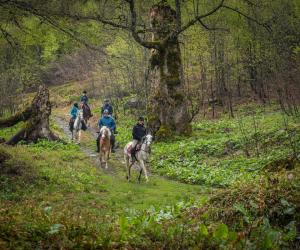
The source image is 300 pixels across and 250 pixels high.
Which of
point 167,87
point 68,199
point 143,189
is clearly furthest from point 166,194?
point 167,87

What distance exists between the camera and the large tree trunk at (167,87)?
27016mm

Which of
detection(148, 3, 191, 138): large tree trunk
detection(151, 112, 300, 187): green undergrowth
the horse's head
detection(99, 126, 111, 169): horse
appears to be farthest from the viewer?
detection(148, 3, 191, 138): large tree trunk

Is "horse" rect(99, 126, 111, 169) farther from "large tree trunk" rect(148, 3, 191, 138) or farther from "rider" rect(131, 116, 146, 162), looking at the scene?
"large tree trunk" rect(148, 3, 191, 138)

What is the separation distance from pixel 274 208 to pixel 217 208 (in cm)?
81

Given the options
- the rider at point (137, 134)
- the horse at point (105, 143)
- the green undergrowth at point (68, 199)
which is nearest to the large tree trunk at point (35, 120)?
the green undergrowth at point (68, 199)

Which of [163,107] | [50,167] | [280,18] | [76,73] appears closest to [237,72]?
[280,18]

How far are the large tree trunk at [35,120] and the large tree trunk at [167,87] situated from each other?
20.3 feet

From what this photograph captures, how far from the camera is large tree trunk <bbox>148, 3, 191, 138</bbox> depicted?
27.0m

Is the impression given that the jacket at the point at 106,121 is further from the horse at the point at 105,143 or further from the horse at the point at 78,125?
the horse at the point at 78,125

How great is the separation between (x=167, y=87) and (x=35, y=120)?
7776 millimetres

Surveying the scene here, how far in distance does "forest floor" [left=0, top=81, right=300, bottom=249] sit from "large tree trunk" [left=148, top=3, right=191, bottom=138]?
1.29m

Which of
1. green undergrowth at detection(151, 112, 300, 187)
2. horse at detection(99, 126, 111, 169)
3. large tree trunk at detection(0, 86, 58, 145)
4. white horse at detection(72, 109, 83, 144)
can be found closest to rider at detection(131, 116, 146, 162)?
green undergrowth at detection(151, 112, 300, 187)

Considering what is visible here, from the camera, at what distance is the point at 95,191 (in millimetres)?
15617

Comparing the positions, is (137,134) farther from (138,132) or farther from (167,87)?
(167,87)
